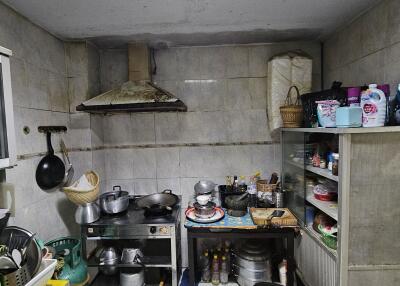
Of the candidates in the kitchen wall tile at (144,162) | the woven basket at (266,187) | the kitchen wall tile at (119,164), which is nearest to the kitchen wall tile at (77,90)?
the kitchen wall tile at (119,164)

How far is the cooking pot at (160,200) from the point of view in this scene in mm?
1960

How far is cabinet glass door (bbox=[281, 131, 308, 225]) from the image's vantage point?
1727mm

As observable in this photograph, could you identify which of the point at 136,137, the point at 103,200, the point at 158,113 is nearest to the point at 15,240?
the point at 103,200

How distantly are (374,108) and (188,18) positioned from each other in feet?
3.99

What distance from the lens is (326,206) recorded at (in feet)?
4.68

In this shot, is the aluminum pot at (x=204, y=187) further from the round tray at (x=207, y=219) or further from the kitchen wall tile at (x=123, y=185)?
the kitchen wall tile at (x=123, y=185)

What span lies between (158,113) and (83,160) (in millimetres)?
763

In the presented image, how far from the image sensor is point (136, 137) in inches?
85.7

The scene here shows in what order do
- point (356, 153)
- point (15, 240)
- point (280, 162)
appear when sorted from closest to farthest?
point (15, 240) < point (356, 153) < point (280, 162)

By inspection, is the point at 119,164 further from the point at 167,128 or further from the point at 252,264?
the point at 252,264

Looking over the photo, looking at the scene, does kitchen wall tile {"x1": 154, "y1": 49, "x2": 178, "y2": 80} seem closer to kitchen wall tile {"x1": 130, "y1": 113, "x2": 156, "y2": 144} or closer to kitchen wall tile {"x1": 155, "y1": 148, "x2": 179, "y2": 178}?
kitchen wall tile {"x1": 130, "y1": 113, "x2": 156, "y2": 144}

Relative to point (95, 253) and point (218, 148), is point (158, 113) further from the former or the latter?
point (95, 253)

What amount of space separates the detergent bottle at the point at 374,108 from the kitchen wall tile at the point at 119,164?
5.96 ft

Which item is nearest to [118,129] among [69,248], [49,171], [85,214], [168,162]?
[168,162]
